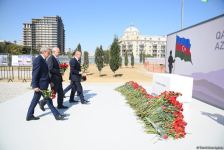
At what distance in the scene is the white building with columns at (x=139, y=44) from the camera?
13462 cm

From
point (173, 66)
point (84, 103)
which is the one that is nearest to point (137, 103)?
point (84, 103)

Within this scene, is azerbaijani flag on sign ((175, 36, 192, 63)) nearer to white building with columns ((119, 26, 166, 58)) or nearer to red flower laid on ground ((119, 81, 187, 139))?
red flower laid on ground ((119, 81, 187, 139))

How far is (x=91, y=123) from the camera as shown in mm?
6844

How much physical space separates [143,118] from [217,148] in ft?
7.81

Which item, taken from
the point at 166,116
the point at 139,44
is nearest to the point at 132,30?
the point at 139,44

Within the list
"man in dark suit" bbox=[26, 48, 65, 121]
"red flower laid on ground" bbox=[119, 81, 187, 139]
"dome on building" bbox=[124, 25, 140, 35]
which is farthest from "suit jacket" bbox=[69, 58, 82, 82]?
"dome on building" bbox=[124, 25, 140, 35]

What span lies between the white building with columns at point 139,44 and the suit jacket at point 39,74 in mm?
127846

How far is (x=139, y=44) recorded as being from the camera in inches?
5305

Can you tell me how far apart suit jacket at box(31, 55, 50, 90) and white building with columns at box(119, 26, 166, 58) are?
419 ft

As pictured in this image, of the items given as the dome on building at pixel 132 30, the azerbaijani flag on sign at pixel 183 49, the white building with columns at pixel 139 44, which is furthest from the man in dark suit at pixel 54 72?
the dome on building at pixel 132 30

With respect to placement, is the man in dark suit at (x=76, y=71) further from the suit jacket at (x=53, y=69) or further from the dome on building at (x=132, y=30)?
the dome on building at (x=132, y=30)

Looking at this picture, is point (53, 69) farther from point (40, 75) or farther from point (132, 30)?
point (132, 30)

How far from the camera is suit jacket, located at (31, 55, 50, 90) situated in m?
6.61

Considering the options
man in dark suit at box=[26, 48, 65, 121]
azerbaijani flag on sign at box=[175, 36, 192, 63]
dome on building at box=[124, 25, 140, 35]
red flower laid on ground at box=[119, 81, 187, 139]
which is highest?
dome on building at box=[124, 25, 140, 35]
